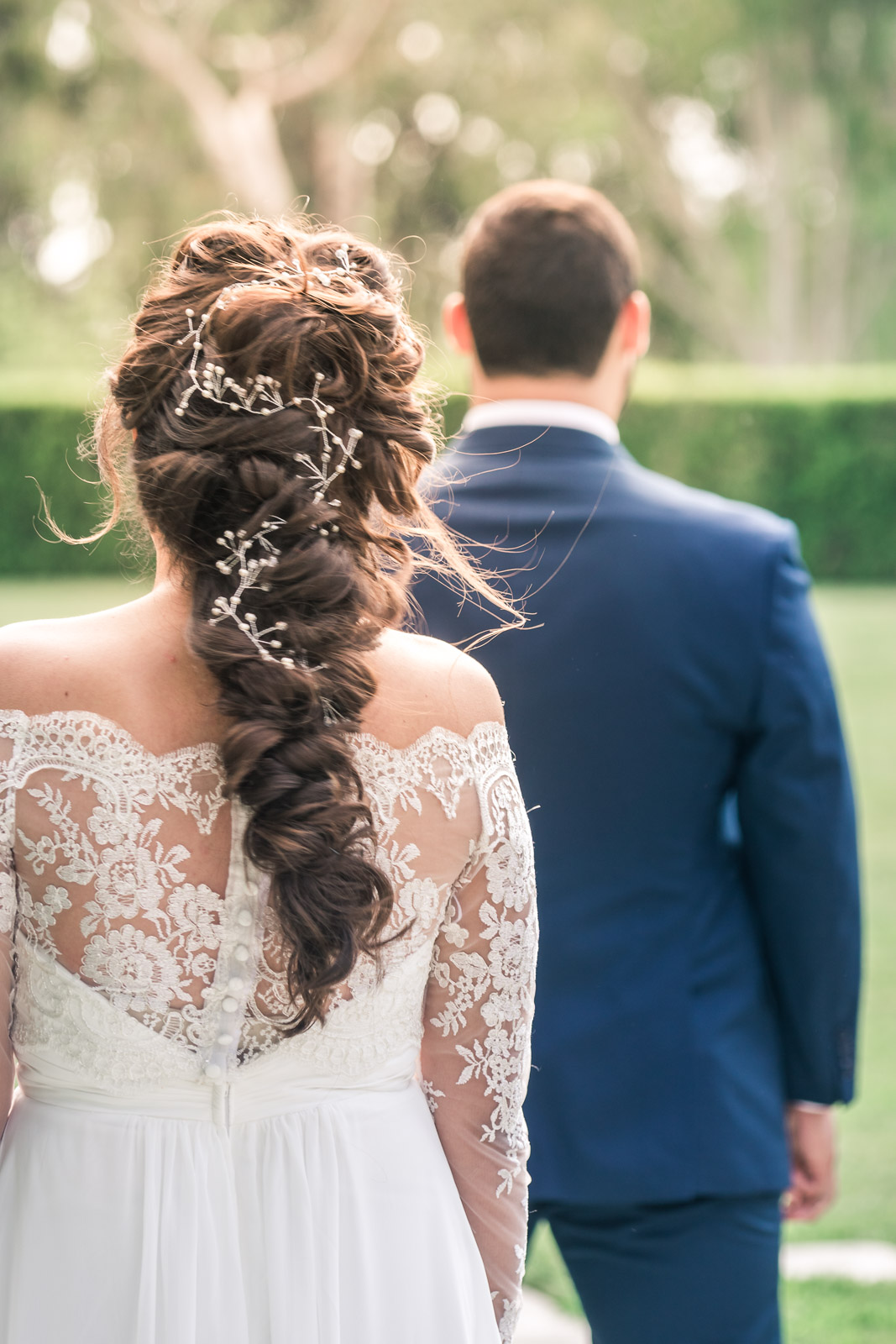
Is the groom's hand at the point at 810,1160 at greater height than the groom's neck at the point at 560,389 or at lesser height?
lesser

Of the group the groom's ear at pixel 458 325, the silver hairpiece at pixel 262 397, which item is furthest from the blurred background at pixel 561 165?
the silver hairpiece at pixel 262 397

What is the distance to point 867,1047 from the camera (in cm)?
513

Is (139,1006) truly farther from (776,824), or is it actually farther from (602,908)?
(776,824)

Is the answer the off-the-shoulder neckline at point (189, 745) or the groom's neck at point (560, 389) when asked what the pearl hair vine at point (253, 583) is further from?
the groom's neck at point (560, 389)

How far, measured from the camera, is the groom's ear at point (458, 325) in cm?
234

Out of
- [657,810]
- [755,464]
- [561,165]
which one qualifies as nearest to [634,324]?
[657,810]

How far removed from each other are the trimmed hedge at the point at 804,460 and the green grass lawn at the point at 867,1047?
269cm

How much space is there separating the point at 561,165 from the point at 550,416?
2658cm

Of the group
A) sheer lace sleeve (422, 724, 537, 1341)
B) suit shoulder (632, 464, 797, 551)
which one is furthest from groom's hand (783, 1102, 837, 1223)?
suit shoulder (632, 464, 797, 551)

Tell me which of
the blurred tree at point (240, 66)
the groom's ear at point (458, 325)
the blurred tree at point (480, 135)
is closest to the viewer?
the groom's ear at point (458, 325)

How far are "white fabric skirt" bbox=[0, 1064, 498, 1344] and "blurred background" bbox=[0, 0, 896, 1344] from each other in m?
14.8

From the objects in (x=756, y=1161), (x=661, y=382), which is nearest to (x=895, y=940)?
(x=756, y=1161)

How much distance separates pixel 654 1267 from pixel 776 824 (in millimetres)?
680

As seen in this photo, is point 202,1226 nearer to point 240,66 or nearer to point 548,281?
point 548,281
